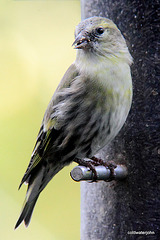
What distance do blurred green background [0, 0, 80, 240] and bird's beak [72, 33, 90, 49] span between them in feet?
5.91

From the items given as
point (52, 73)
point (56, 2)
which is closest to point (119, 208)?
point (52, 73)

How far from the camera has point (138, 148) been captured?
3.25 meters

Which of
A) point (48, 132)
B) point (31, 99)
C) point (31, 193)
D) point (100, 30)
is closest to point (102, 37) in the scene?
point (100, 30)

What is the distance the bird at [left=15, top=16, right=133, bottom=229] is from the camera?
10.3 feet

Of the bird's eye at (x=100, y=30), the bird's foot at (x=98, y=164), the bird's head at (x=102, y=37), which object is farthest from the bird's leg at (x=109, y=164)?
the bird's eye at (x=100, y=30)

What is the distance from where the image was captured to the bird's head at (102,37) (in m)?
3.20

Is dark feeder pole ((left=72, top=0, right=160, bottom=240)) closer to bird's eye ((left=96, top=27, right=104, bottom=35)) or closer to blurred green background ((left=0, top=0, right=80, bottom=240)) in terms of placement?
bird's eye ((left=96, top=27, right=104, bottom=35))

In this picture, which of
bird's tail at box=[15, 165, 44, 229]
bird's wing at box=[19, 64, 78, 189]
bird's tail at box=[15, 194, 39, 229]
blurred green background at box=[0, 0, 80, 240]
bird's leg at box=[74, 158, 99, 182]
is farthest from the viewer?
blurred green background at box=[0, 0, 80, 240]

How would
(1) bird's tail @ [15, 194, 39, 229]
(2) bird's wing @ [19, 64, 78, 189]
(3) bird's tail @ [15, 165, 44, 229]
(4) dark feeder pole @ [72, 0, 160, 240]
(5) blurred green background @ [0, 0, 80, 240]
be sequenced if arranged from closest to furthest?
(4) dark feeder pole @ [72, 0, 160, 240] → (2) bird's wing @ [19, 64, 78, 189] → (3) bird's tail @ [15, 165, 44, 229] → (1) bird's tail @ [15, 194, 39, 229] → (5) blurred green background @ [0, 0, 80, 240]

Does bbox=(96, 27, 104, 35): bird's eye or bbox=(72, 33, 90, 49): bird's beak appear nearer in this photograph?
bbox=(72, 33, 90, 49): bird's beak

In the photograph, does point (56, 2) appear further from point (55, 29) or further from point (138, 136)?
point (138, 136)

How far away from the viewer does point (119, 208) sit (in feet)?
10.8

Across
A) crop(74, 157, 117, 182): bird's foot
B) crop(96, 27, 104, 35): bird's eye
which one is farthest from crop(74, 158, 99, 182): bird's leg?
crop(96, 27, 104, 35): bird's eye

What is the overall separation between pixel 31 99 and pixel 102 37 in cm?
188
